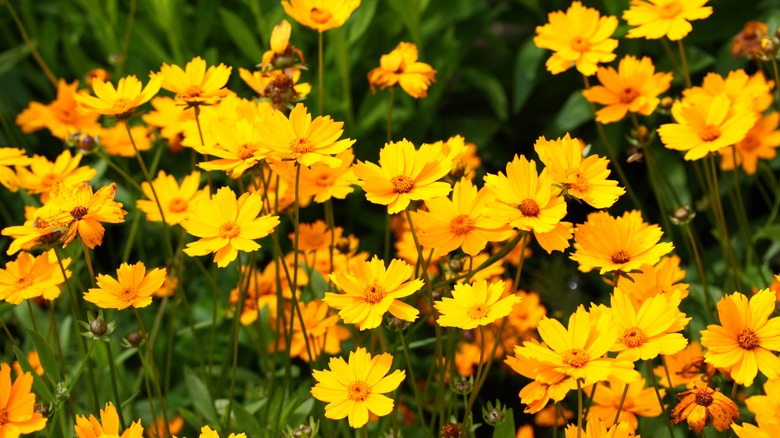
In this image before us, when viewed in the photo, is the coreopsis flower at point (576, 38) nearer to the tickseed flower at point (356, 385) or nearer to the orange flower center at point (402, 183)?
the orange flower center at point (402, 183)

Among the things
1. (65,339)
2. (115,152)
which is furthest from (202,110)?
(65,339)

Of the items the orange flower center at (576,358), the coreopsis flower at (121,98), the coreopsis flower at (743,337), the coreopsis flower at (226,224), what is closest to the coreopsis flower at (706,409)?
the coreopsis flower at (743,337)

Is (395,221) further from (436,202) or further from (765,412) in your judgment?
(765,412)

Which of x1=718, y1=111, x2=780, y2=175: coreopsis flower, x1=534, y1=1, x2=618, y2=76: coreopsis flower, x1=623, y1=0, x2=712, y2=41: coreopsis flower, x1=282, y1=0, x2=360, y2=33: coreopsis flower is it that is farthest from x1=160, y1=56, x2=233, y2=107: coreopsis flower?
x1=718, y1=111, x2=780, y2=175: coreopsis flower

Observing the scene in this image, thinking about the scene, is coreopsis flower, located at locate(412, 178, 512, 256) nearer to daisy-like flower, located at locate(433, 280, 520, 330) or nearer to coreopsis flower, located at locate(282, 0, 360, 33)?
daisy-like flower, located at locate(433, 280, 520, 330)

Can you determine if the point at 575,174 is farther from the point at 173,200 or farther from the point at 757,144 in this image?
the point at 757,144
